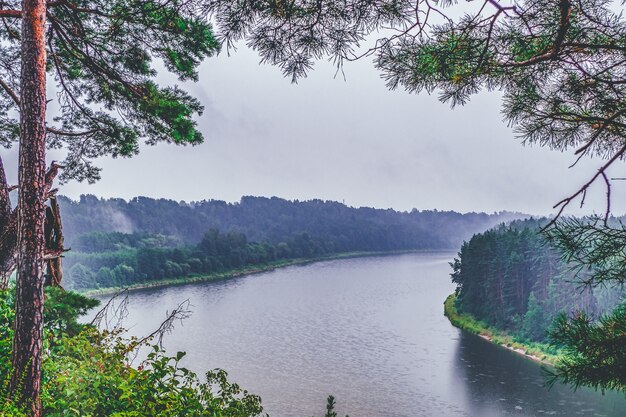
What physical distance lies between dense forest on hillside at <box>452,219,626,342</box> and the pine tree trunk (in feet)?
119

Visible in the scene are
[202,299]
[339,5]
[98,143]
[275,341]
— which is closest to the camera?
[339,5]

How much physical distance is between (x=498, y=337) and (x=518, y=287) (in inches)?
321

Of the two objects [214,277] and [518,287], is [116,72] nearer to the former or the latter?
[518,287]

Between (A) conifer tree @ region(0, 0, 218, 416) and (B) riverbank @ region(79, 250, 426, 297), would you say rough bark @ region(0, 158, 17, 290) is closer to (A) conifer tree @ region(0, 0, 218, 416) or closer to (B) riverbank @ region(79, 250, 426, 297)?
(A) conifer tree @ region(0, 0, 218, 416)

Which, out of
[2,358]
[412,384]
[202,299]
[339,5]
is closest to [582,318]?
[339,5]

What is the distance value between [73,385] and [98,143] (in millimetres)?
4539

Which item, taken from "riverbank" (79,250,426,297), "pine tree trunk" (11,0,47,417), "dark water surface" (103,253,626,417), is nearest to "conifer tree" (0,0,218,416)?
"pine tree trunk" (11,0,47,417)

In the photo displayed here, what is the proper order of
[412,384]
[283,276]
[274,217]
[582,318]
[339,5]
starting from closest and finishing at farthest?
[582,318]
[339,5]
[412,384]
[283,276]
[274,217]

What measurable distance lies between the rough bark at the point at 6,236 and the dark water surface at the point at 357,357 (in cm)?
1526

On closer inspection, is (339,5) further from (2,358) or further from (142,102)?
(2,358)

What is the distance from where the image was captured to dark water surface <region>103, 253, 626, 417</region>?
20.8 meters

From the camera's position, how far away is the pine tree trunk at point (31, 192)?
154 inches

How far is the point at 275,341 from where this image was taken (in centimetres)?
3120

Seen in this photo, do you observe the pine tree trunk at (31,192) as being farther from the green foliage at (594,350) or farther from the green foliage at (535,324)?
the green foliage at (535,324)
